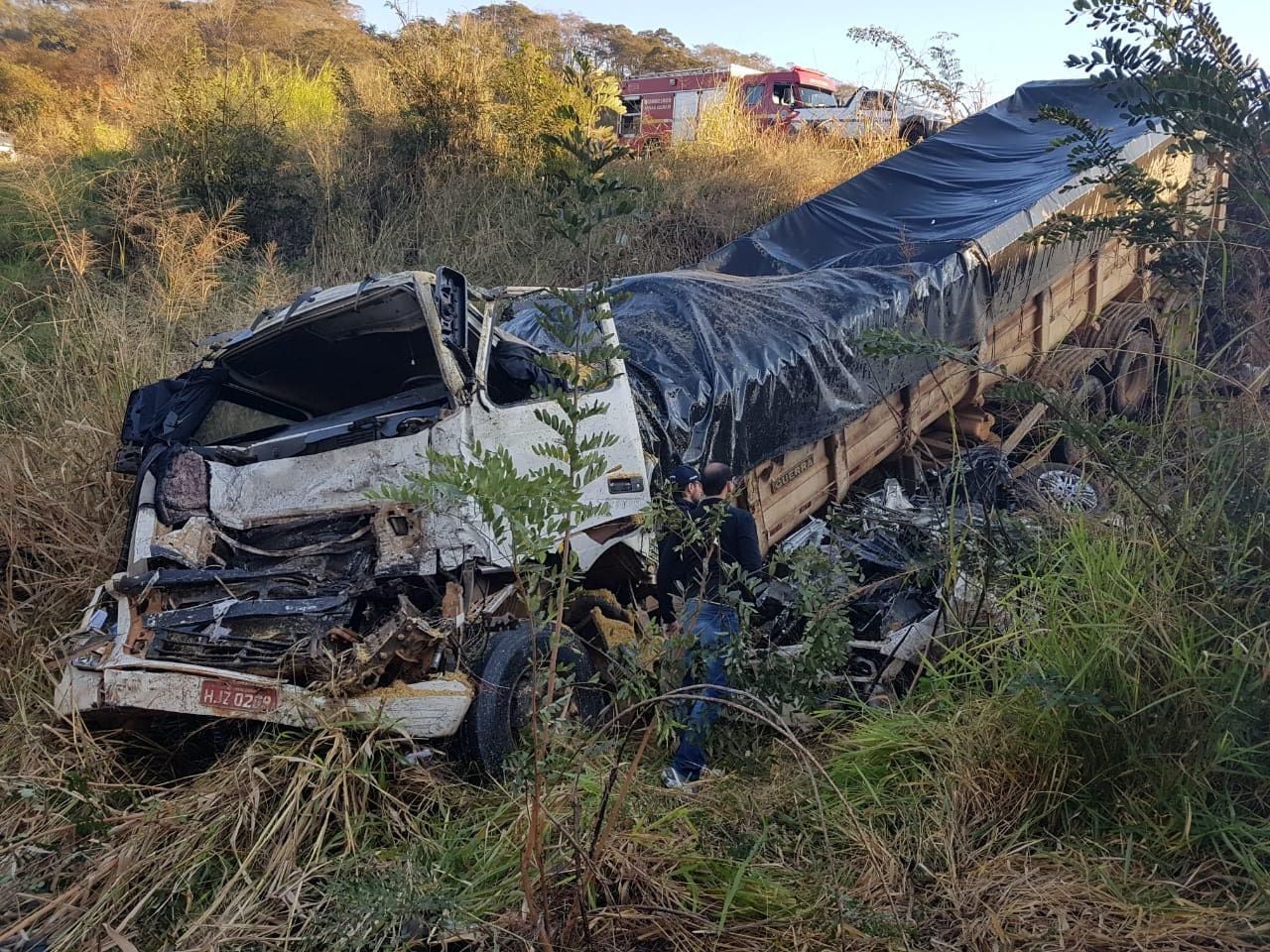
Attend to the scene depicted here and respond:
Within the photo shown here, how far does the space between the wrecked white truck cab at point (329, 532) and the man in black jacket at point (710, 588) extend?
0.43m

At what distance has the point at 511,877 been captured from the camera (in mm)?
2650

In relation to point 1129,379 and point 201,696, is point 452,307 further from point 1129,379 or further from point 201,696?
point 1129,379

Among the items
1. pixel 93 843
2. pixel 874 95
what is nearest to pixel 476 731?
pixel 93 843

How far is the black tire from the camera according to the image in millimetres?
3939

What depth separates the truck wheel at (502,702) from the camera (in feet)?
Answer: 11.8

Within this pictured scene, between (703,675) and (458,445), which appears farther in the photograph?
(458,445)

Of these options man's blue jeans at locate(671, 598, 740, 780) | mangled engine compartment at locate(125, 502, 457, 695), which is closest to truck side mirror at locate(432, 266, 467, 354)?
mangled engine compartment at locate(125, 502, 457, 695)

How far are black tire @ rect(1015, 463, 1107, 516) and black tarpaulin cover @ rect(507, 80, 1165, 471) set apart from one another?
90cm

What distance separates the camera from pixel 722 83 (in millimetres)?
15438

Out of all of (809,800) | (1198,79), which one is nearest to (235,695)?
(809,800)

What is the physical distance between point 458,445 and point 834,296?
3.24 meters

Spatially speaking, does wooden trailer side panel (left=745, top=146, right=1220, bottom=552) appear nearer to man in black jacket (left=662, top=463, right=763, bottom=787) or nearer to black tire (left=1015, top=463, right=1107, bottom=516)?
black tire (left=1015, top=463, right=1107, bottom=516)

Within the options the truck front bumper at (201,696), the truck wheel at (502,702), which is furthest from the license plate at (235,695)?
the truck wheel at (502,702)

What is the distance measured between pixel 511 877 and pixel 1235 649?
2.13 metres
